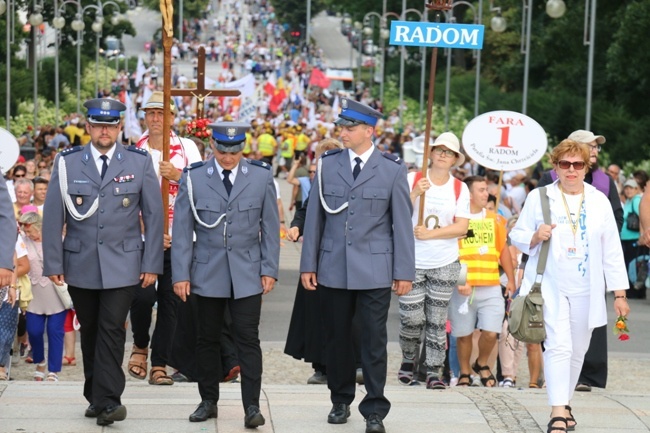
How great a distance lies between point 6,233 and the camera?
8.41 meters

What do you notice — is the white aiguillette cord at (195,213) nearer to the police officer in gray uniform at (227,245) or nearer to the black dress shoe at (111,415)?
the police officer in gray uniform at (227,245)

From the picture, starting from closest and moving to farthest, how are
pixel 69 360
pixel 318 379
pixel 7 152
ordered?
pixel 318 379 → pixel 69 360 → pixel 7 152

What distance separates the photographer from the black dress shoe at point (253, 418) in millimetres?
8562

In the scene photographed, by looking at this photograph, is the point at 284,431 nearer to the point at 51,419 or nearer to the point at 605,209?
the point at 51,419

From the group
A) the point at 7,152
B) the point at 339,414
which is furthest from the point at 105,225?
the point at 7,152

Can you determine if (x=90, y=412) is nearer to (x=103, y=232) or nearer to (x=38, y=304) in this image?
(x=103, y=232)

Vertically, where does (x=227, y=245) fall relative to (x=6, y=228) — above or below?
below

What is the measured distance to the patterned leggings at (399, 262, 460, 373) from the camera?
11016mm

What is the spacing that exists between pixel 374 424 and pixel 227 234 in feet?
4.30

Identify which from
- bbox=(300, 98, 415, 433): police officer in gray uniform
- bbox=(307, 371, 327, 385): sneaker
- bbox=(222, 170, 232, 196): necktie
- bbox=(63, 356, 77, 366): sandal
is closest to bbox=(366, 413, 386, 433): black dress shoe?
bbox=(300, 98, 415, 433): police officer in gray uniform

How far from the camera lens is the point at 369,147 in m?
9.03

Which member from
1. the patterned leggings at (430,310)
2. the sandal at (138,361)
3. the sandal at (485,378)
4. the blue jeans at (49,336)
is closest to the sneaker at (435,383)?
the patterned leggings at (430,310)

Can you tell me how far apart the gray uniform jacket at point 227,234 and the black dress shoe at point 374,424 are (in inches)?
Result: 36.6

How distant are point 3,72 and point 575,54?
53.3 ft
